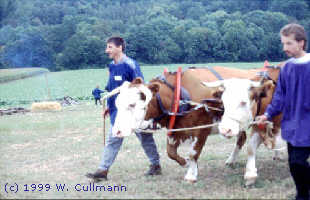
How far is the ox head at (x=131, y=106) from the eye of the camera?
18.3 ft

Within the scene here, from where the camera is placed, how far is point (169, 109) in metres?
6.07

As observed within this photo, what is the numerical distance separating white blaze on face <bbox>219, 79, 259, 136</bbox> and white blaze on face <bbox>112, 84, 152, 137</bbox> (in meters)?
1.19

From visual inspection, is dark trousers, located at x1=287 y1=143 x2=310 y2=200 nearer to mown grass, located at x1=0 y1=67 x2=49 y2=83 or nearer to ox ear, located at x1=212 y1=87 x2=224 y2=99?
ox ear, located at x1=212 y1=87 x2=224 y2=99

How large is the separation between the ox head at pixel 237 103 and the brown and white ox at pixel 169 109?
1.31ft

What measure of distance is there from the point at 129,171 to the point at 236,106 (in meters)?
2.72

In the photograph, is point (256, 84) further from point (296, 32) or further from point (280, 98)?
point (296, 32)

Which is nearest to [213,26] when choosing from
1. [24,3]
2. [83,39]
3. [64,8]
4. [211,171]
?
[83,39]

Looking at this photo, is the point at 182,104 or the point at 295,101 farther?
the point at 182,104

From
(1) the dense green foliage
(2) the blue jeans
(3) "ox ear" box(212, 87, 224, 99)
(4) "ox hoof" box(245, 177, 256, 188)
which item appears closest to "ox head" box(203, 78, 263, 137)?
(3) "ox ear" box(212, 87, 224, 99)

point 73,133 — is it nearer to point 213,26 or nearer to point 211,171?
point 211,171

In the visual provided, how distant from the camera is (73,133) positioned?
1269 cm

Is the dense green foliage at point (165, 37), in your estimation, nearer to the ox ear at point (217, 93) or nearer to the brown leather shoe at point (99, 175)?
the brown leather shoe at point (99, 175)

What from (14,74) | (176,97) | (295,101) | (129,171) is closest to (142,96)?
(176,97)

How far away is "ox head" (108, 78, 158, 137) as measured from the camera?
18.3ft
